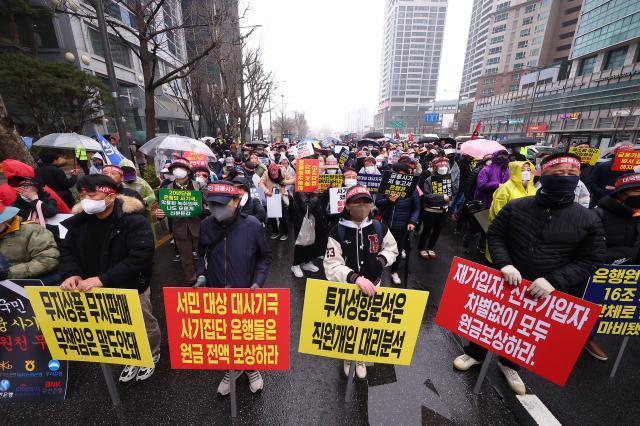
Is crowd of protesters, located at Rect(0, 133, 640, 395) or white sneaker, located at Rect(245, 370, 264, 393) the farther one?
white sneaker, located at Rect(245, 370, 264, 393)

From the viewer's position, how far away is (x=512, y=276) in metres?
2.32

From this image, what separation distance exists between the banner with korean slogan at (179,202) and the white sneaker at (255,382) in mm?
2524

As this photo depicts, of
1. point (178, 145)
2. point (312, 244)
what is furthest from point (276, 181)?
point (178, 145)

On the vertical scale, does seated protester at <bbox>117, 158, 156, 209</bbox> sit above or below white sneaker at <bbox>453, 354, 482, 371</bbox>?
above

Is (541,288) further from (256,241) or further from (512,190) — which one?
(256,241)

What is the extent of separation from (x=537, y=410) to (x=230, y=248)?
330cm

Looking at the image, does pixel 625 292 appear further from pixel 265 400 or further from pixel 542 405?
pixel 265 400

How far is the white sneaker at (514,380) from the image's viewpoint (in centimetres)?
282

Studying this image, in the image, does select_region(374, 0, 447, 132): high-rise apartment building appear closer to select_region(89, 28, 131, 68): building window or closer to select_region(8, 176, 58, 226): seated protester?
select_region(89, 28, 131, 68): building window

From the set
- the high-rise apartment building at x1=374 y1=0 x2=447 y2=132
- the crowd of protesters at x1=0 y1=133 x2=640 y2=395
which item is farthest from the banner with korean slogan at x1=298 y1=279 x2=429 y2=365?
the high-rise apartment building at x1=374 y1=0 x2=447 y2=132

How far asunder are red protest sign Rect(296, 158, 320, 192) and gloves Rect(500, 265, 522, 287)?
3603 millimetres

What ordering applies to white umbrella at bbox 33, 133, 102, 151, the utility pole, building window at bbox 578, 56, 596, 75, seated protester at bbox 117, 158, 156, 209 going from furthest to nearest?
building window at bbox 578, 56, 596, 75
the utility pole
white umbrella at bbox 33, 133, 102, 151
seated protester at bbox 117, 158, 156, 209

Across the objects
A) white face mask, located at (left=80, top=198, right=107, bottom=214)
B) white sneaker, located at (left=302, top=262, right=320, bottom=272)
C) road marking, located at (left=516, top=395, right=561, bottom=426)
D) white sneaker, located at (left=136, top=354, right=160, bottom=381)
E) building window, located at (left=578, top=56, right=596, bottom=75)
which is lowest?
white sneaker, located at (left=302, top=262, right=320, bottom=272)

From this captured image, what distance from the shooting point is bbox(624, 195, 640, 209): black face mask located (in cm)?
287
